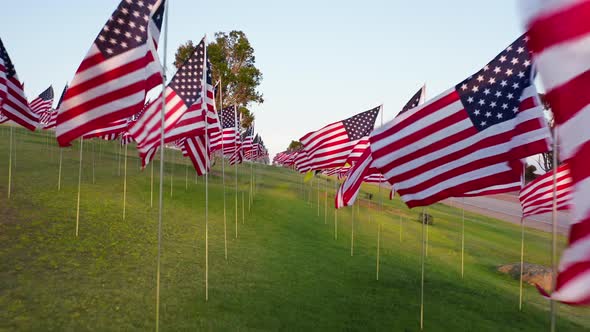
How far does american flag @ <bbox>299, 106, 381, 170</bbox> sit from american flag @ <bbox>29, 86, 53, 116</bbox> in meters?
24.9

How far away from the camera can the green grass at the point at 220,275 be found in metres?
7.81

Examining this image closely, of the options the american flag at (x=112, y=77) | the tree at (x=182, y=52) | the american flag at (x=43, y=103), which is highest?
the tree at (x=182, y=52)

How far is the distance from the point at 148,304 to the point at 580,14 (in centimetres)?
804

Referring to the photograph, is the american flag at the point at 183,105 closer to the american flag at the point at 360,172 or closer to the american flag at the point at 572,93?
the american flag at the point at 360,172

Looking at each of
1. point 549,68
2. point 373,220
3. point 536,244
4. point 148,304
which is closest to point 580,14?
point 549,68

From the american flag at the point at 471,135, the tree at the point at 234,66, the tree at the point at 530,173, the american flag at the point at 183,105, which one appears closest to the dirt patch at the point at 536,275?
the american flag at the point at 471,135

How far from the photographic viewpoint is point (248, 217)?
19578mm

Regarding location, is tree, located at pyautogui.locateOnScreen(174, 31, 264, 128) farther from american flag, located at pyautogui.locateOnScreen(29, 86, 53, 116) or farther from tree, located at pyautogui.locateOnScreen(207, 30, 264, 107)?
american flag, located at pyautogui.locateOnScreen(29, 86, 53, 116)

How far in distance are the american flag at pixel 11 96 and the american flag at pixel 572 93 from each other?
45.4 feet

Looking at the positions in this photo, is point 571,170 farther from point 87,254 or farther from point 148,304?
point 87,254

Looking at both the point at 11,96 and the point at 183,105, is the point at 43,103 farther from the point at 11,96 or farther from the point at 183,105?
the point at 183,105

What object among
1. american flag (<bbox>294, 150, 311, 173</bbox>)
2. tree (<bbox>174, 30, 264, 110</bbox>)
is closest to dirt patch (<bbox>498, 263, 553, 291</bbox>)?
american flag (<bbox>294, 150, 311, 173</bbox>)

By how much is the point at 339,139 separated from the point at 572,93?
12619 millimetres

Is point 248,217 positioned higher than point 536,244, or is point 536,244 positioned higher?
point 248,217
